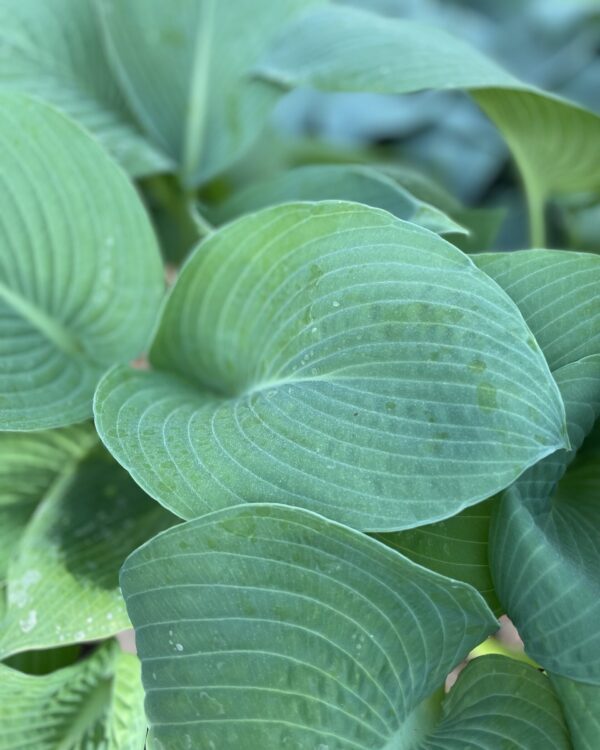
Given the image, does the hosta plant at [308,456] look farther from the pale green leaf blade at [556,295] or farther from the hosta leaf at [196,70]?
the hosta leaf at [196,70]

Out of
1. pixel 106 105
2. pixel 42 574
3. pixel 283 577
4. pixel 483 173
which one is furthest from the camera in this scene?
pixel 483 173

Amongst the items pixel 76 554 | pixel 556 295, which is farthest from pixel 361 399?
pixel 76 554

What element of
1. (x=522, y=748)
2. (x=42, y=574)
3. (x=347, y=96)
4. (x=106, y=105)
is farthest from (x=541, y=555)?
(x=347, y=96)

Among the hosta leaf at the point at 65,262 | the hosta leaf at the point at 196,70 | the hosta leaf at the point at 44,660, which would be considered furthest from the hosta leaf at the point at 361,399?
the hosta leaf at the point at 196,70

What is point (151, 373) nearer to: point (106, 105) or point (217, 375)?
point (217, 375)

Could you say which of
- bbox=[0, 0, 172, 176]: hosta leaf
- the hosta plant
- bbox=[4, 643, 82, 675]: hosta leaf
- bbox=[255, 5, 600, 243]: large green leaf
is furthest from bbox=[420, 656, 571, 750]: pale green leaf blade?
bbox=[0, 0, 172, 176]: hosta leaf

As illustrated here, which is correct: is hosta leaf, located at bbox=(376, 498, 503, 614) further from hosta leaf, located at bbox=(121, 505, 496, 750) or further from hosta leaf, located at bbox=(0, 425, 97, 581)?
hosta leaf, located at bbox=(0, 425, 97, 581)

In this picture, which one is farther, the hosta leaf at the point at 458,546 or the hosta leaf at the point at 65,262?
the hosta leaf at the point at 65,262
